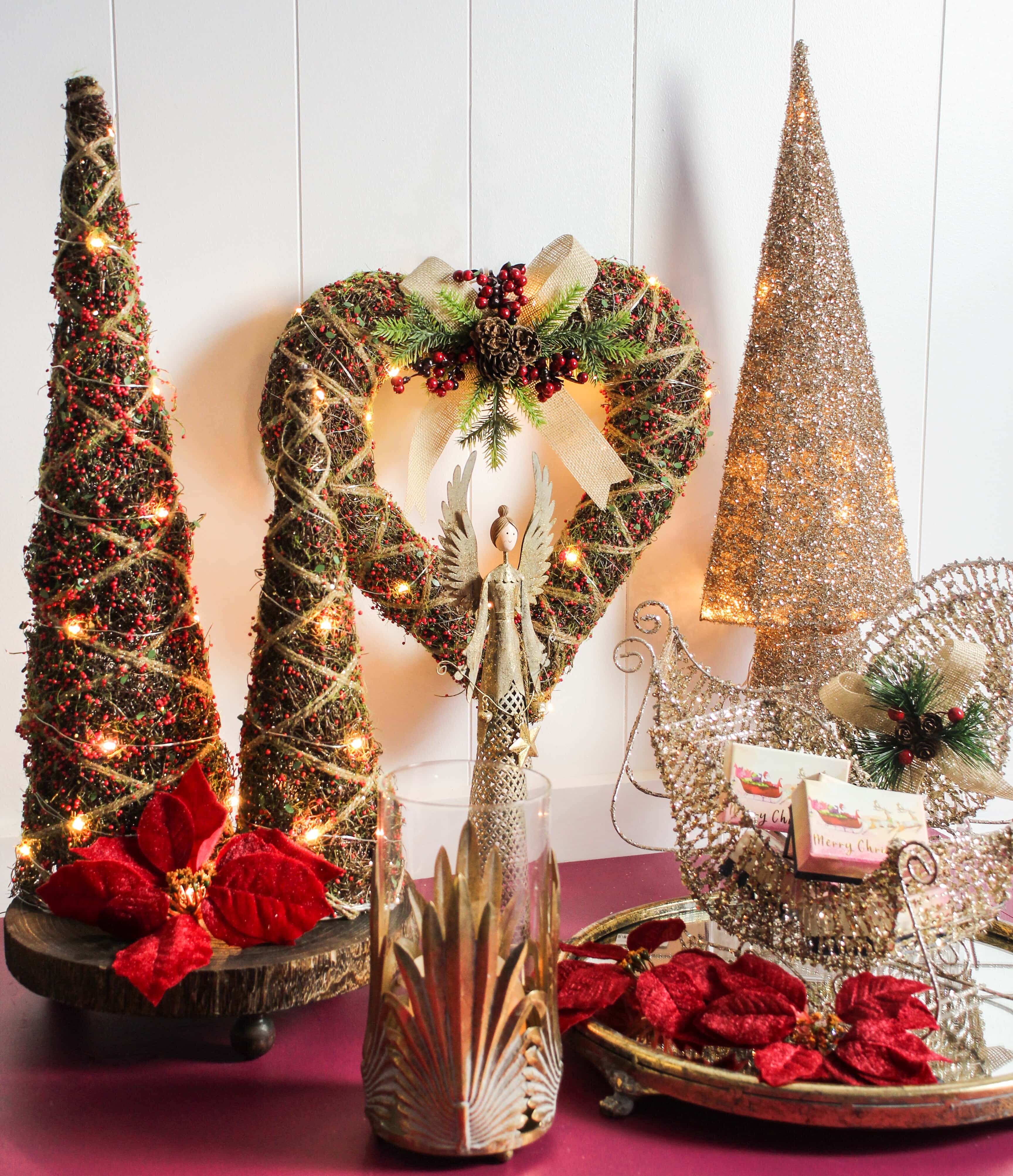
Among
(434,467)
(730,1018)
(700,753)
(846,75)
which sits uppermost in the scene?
(846,75)

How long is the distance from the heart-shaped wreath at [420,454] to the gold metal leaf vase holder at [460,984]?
0.21 meters

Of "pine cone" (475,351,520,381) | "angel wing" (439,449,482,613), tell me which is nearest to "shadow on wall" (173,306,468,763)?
"pine cone" (475,351,520,381)

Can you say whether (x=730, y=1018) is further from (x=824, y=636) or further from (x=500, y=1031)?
(x=824, y=636)

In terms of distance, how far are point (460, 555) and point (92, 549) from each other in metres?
0.28

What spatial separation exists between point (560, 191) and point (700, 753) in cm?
66

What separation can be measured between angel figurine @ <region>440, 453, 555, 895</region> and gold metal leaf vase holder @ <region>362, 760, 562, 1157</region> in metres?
0.15

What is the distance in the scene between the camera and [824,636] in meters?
1.12

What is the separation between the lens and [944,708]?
2.85ft

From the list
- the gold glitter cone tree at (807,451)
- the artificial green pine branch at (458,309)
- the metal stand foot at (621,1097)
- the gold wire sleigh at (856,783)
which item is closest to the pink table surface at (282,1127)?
the metal stand foot at (621,1097)

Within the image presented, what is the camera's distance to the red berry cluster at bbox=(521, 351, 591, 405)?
1023 millimetres

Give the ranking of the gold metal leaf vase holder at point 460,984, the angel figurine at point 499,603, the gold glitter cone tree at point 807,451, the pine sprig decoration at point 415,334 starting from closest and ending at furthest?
the gold metal leaf vase holder at point 460,984, the angel figurine at point 499,603, the pine sprig decoration at point 415,334, the gold glitter cone tree at point 807,451

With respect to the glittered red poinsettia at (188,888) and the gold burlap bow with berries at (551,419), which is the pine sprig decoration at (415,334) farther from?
the glittered red poinsettia at (188,888)

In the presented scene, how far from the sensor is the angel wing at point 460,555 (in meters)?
0.80

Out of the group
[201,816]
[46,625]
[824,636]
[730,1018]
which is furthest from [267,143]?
[730,1018]
